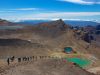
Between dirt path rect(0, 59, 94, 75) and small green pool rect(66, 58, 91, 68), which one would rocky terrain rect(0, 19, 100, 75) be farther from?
small green pool rect(66, 58, 91, 68)

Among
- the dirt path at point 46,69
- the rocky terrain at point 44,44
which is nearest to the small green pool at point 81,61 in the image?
the rocky terrain at point 44,44

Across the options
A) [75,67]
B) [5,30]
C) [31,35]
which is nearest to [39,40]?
[31,35]

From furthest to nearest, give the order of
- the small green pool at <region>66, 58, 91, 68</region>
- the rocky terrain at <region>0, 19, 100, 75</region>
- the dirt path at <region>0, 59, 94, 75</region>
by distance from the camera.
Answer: the small green pool at <region>66, 58, 91, 68</region> → the rocky terrain at <region>0, 19, 100, 75</region> → the dirt path at <region>0, 59, 94, 75</region>

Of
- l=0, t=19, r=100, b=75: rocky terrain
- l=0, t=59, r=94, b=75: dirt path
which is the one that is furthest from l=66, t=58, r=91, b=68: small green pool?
l=0, t=59, r=94, b=75: dirt path

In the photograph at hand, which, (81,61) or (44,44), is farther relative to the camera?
(44,44)

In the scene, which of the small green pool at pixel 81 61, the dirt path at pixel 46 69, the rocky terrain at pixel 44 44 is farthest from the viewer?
the small green pool at pixel 81 61

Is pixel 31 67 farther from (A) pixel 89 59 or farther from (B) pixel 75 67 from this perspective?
(A) pixel 89 59

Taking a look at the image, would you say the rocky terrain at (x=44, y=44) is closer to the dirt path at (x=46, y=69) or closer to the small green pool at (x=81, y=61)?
the dirt path at (x=46, y=69)

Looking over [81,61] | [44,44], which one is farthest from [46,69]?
[44,44]

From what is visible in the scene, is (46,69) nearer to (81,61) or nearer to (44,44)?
(81,61)

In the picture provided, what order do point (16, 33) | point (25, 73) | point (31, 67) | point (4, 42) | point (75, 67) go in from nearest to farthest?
point (25, 73) < point (31, 67) < point (75, 67) < point (4, 42) < point (16, 33)

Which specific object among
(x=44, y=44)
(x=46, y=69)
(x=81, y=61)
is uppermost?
(x=46, y=69)
